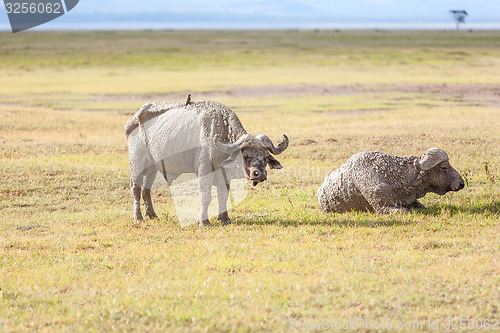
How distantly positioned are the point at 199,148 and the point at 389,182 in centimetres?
378

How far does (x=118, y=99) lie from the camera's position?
41312mm

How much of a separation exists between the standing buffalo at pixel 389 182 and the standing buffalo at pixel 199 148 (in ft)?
7.01

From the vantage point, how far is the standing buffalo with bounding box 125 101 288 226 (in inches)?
475

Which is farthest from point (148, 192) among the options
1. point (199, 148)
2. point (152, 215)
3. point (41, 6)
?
point (41, 6)

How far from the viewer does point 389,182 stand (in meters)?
13.3

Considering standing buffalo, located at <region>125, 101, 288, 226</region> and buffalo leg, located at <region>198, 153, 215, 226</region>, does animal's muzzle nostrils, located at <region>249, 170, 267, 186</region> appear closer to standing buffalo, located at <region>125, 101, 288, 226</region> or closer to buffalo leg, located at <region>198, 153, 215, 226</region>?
standing buffalo, located at <region>125, 101, 288, 226</region>

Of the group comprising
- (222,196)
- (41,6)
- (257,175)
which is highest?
(41,6)

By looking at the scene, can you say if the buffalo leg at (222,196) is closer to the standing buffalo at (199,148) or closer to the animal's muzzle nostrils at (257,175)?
the standing buffalo at (199,148)

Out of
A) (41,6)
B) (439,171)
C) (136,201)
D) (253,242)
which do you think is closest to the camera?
(253,242)

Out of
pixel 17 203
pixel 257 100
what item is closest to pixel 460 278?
pixel 17 203

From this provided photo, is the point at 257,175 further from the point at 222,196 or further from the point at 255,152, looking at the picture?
the point at 222,196

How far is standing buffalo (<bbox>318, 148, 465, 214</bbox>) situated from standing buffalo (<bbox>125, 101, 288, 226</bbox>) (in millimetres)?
2137

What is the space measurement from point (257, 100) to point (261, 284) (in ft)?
103

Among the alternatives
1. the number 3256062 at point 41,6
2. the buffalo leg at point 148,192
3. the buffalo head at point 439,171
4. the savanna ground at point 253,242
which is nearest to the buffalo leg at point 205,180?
the savanna ground at point 253,242
